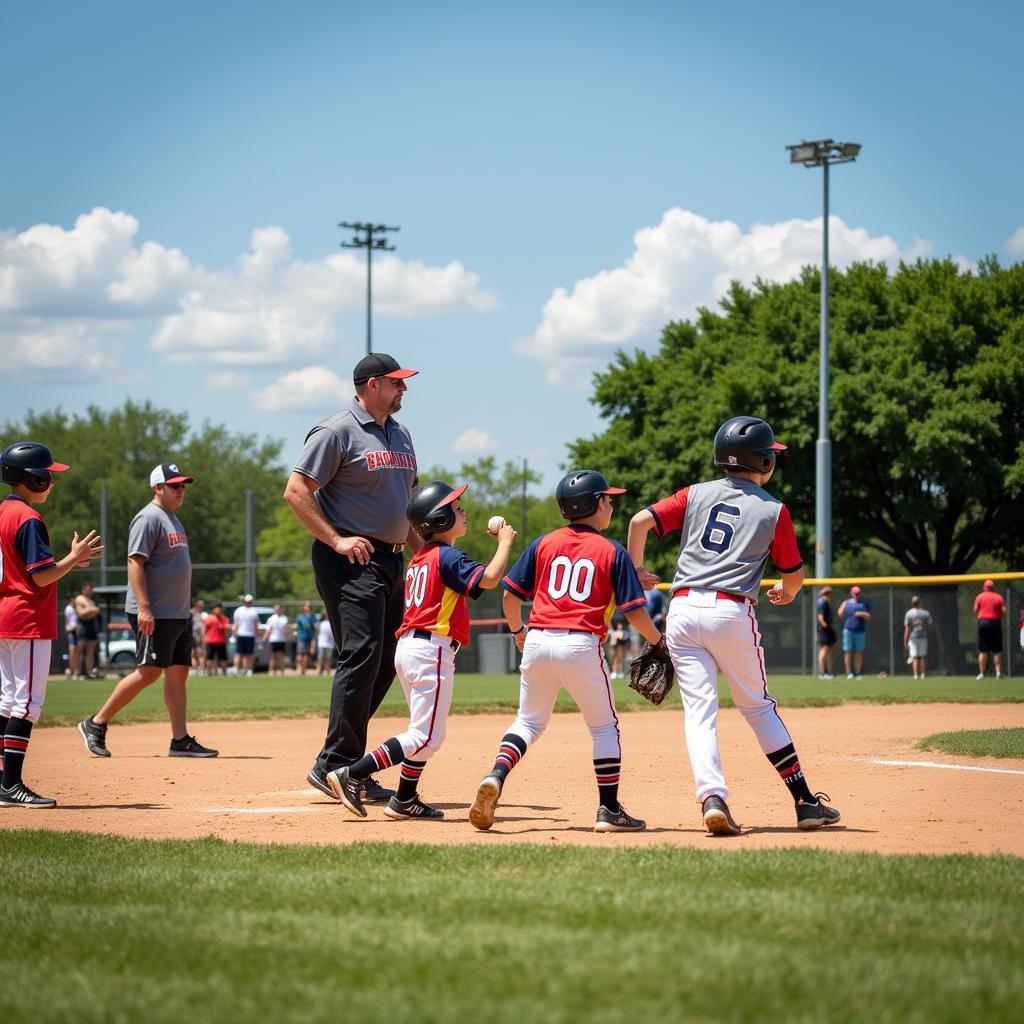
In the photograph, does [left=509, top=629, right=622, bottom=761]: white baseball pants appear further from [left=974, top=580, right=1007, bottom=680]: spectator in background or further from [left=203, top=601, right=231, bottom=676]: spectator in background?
[left=203, top=601, right=231, bottom=676]: spectator in background

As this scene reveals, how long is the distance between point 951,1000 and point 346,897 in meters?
2.16

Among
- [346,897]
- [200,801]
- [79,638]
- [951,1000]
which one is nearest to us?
[951,1000]

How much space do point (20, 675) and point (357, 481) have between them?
225cm

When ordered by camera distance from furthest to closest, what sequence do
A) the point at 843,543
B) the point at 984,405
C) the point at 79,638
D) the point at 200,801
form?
the point at 843,543 < the point at 984,405 < the point at 79,638 < the point at 200,801

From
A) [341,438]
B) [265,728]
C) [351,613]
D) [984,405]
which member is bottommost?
[265,728]

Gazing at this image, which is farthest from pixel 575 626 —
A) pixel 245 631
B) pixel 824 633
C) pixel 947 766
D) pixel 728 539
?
pixel 245 631

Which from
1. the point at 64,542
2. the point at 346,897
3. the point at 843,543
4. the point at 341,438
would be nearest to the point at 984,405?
the point at 843,543

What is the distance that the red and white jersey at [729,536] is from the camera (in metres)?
6.75

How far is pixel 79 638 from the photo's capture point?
1257 inches

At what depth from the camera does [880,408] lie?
127ft

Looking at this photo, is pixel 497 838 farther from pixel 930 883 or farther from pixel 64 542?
pixel 64 542

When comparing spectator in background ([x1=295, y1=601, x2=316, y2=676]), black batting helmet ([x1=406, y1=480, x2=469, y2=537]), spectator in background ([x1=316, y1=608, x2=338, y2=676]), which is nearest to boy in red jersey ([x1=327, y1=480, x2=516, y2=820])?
black batting helmet ([x1=406, y1=480, x2=469, y2=537])

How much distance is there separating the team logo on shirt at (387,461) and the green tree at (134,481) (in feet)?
257

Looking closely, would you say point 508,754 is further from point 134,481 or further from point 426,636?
point 134,481
